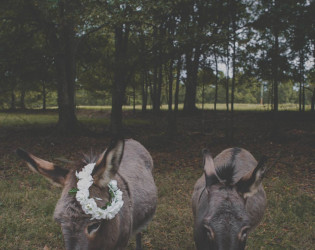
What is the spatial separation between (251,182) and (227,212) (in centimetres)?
45

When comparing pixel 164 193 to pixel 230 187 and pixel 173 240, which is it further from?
pixel 230 187

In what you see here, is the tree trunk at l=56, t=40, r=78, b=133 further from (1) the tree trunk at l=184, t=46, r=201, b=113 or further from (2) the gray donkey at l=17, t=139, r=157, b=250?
(2) the gray donkey at l=17, t=139, r=157, b=250

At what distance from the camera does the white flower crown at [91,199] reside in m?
2.25

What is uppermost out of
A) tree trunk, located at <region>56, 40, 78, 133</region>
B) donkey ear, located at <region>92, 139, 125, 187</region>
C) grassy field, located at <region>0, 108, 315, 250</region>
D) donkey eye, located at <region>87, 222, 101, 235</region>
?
tree trunk, located at <region>56, 40, 78, 133</region>

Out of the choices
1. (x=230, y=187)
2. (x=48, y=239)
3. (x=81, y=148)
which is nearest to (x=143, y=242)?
(x=48, y=239)

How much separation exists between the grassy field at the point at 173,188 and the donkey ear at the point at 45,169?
20.1 inches

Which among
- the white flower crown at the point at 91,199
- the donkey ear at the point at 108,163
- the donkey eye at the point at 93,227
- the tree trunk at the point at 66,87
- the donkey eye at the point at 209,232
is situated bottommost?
the donkey eye at the point at 209,232

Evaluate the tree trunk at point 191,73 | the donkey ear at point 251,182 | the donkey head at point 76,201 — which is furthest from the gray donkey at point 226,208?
the tree trunk at point 191,73

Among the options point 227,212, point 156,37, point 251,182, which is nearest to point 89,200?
Answer: point 227,212

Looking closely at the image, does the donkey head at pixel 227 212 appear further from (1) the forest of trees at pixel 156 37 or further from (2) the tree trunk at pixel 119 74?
(2) the tree trunk at pixel 119 74

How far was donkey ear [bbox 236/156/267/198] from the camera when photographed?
9.12 ft

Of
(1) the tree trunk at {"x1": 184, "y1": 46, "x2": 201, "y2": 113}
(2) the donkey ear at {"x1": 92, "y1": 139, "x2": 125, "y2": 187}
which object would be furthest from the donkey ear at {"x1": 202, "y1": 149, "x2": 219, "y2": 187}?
(1) the tree trunk at {"x1": 184, "y1": 46, "x2": 201, "y2": 113}

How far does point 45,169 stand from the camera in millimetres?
2648

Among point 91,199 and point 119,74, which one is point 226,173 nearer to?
point 91,199
